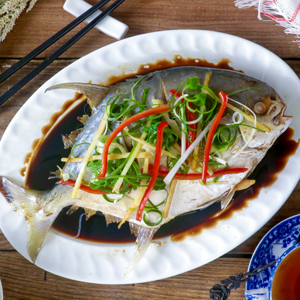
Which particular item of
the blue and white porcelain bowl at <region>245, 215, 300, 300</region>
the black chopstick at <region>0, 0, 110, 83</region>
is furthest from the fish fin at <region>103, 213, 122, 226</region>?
the black chopstick at <region>0, 0, 110, 83</region>

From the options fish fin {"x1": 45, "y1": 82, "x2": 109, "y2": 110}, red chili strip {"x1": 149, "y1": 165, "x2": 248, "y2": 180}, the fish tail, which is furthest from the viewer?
the fish tail

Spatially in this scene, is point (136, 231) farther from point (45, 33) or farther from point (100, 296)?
point (45, 33)

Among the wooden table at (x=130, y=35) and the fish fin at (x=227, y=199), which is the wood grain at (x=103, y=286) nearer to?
the wooden table at (x=130, y=35)

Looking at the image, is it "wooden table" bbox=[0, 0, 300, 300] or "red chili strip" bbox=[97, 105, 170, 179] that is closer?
"red chili strip" bbox=[97, 105, 170, 179]

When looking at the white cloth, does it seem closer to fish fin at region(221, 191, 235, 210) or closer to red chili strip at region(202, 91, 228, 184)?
red chili strip at region(202, 91, 228, 184)

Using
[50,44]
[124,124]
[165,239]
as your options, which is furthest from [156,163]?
[50,44]

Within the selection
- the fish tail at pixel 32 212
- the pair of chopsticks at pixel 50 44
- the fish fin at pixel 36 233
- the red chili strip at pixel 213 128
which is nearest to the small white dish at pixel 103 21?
the pair of chopsticks at pixel 50 44

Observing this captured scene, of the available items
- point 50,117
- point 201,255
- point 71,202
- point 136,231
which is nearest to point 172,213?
point 136,231
